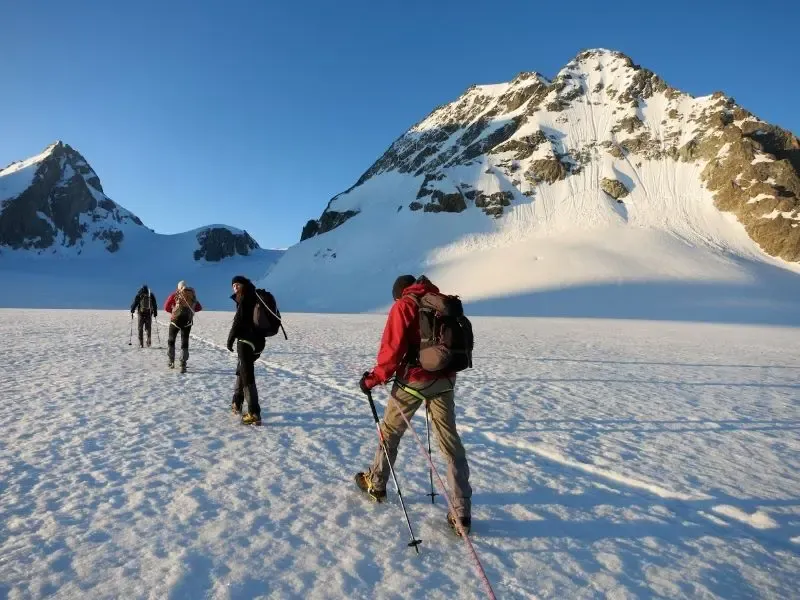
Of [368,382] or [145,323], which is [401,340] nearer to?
[368,382]

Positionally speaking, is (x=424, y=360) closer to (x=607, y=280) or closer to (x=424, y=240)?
(x=607, y=280)

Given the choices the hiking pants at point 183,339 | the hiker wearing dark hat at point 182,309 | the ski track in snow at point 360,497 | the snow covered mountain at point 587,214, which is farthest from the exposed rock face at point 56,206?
the ski track in snow at point 360,497

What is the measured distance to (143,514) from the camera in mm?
4246

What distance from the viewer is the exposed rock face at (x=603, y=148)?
7294cm

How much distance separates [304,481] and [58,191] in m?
193

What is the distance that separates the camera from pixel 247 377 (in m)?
6.95

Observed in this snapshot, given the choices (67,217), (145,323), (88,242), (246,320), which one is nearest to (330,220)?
(145,323)

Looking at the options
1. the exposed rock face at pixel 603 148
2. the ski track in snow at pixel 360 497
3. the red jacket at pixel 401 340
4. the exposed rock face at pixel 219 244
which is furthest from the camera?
the exposed rock face at pixel 219 244

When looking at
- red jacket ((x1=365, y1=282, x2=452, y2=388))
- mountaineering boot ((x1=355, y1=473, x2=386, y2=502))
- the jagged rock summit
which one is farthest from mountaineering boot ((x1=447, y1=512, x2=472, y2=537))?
the jagged rock summit

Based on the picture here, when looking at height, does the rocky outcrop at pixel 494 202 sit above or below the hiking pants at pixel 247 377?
above

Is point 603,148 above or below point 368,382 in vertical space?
above

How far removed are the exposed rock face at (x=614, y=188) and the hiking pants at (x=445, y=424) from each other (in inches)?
3353

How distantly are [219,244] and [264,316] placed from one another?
161m

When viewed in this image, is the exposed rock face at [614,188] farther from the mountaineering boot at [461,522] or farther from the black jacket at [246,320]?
the mountaineering boot at [461,522]
